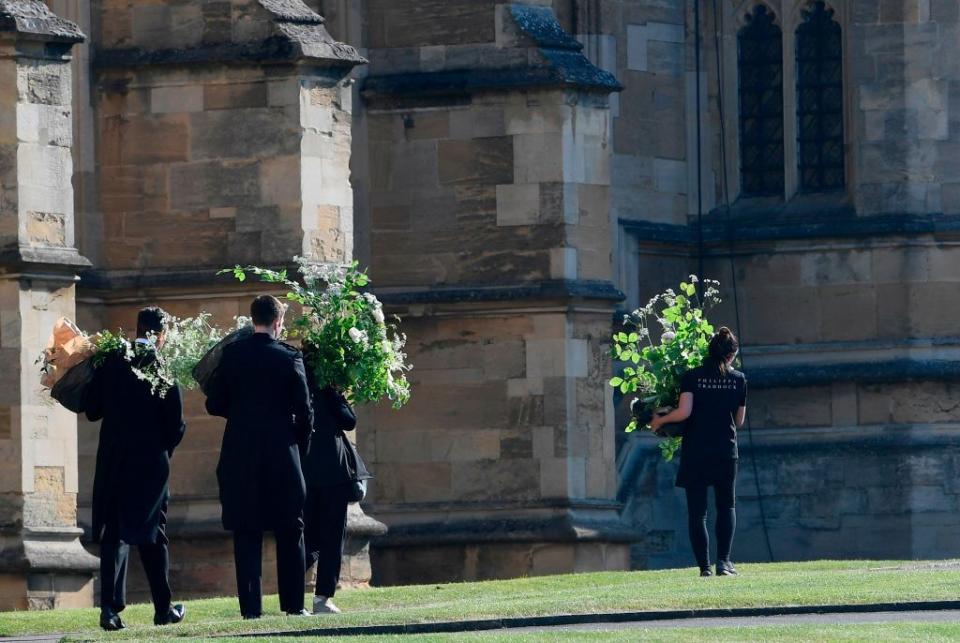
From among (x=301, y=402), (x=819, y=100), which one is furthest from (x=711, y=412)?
(x=819, y=100)

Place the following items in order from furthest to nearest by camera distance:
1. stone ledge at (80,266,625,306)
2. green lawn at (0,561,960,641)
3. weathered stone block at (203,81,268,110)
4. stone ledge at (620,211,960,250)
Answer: stone ledge at (620,211,960,250) → stone ledge at (80,266,625,306) → weathered stone block at (203,81,268,110) → green lawn at (0,561,960,641)

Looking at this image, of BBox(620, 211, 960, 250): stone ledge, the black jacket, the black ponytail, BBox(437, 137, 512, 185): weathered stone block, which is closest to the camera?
the black jacket

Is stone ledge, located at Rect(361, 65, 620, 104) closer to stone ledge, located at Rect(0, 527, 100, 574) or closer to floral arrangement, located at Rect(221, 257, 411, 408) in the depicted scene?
stone ledge, located at Rect(0, 527, 100, 574)

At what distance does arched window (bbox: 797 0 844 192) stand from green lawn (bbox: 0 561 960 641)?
29.9ft

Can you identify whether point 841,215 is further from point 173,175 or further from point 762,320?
point 173,175

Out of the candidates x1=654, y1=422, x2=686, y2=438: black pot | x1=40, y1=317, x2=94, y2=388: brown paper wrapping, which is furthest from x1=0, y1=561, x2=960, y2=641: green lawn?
x1=40, y1=317, x2=94, y2=388: brown paper wrapping

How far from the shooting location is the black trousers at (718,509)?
2025 centimetres

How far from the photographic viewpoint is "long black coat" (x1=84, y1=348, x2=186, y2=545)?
17.1 m

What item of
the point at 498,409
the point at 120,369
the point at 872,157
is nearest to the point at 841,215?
the point at 872,157

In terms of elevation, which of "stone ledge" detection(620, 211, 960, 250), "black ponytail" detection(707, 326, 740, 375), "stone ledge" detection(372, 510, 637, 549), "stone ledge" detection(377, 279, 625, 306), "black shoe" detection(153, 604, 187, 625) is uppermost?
"stone ledge" detection(620, 211, 960, 250)

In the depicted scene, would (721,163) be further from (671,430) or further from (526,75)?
(671,430)

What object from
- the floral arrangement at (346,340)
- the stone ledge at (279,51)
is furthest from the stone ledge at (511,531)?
the floral arrangement at (346,340)

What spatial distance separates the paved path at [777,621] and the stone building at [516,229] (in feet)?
17.3

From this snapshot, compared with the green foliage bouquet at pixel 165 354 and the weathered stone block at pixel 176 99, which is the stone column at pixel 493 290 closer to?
the weathered stone block at pixel 176 99
